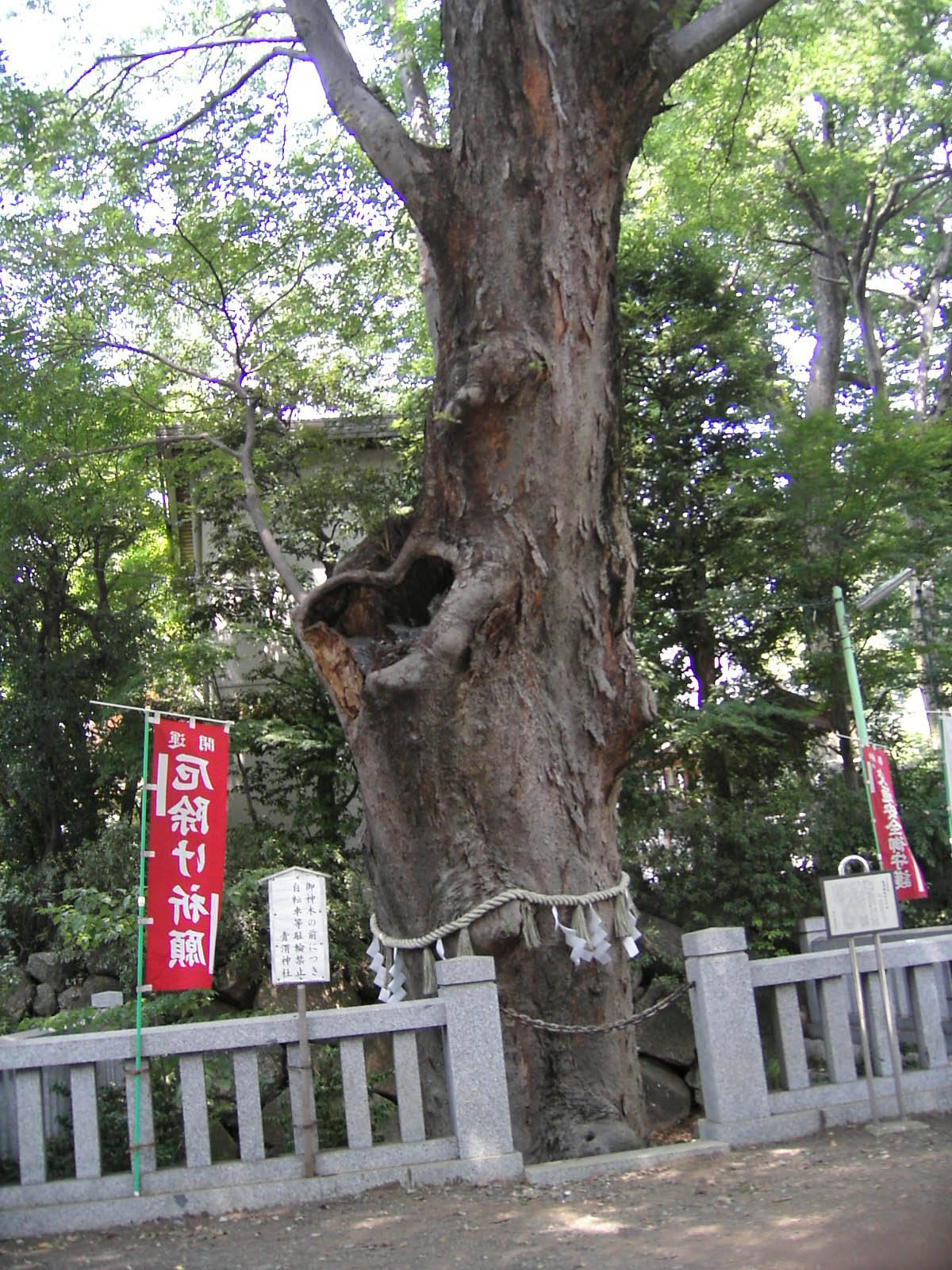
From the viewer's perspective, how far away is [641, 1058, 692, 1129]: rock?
11828 millimetres

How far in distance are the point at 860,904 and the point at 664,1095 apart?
20.1 feet

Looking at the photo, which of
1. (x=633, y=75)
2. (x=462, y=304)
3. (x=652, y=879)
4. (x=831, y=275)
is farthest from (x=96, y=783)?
(x=831, y=275)

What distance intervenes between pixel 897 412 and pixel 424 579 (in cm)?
838

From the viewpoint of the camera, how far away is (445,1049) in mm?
6398

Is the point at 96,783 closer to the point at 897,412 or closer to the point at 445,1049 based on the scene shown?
the point at 445,1049

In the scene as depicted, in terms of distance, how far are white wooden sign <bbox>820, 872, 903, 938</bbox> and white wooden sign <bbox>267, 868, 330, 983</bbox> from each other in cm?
295

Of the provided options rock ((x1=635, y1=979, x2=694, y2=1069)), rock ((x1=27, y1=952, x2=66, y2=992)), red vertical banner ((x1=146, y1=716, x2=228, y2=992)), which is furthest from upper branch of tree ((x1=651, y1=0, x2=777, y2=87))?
rock ((x1=27, y1=952, x2=66, y2=992))

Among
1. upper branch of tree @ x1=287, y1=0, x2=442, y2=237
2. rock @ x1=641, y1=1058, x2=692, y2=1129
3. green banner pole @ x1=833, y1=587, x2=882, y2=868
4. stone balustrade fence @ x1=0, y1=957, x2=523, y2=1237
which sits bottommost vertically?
rock @ x1=641, y1=1058, x2=692, y2=1129

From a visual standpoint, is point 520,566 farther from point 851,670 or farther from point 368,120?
point 851,670

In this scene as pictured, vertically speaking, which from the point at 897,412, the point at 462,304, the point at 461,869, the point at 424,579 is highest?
the point at 897,412

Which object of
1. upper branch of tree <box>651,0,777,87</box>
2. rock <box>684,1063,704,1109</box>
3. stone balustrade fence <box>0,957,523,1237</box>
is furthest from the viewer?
rock <box>684,1063,704,1109</box>

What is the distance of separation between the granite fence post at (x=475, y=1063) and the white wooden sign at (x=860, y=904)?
81.9 inches

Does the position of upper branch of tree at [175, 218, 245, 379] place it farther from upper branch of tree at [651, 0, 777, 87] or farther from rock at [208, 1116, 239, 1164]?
rock at [208, 1116, 239, 1164]

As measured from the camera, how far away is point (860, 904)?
6.81 m
